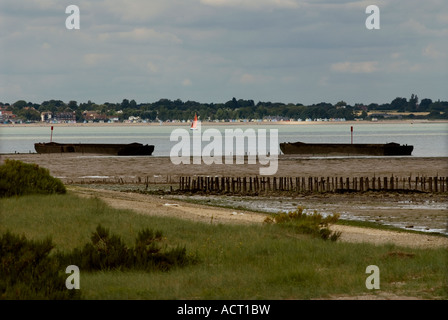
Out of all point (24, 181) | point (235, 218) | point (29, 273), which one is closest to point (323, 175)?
point (235, 218)

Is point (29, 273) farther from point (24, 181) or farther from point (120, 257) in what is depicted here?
point (24, 181)

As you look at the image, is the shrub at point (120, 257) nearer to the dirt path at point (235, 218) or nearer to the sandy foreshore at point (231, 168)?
the dirt path at point (235, 218)

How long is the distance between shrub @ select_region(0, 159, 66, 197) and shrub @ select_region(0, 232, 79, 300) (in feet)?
56.1

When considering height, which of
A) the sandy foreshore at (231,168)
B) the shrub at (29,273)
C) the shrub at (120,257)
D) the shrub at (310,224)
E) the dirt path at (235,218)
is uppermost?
the shrub at (29,273)

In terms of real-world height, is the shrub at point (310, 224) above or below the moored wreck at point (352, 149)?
above

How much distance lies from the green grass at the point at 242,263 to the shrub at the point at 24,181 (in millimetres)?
4936

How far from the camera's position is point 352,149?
107375 millimetres

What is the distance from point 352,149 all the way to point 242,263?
8966cm

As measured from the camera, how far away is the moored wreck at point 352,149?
10538cm

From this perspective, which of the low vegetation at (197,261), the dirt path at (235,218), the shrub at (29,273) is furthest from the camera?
the dirt path at (235,218)

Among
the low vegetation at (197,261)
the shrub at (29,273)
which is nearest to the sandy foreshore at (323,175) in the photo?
the low vegetation at (197,261)

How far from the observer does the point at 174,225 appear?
26.3 meters

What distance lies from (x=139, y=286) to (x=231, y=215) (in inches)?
744

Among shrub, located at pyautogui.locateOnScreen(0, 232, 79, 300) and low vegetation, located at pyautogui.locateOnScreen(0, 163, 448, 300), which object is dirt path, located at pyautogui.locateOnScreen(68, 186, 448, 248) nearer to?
low vegetation, located at pyautogui.locateOnScreen(0, 163, 448, 300)
